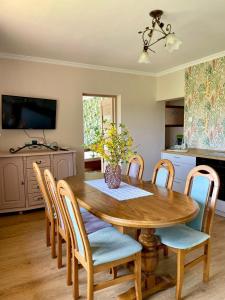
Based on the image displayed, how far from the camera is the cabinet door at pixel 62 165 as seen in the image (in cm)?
382

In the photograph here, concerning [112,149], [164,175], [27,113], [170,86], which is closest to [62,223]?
[112,149]

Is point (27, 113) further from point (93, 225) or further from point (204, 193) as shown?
point (204, 193)

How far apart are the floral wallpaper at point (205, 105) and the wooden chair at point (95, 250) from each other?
2.94m

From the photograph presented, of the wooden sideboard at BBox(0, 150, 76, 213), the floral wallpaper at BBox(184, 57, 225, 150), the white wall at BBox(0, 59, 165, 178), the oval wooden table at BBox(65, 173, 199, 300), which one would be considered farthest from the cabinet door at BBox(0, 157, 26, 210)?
the floral wallpaper at BBox(184, 57, 225, 150)

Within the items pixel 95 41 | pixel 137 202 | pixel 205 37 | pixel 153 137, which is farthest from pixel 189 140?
pixel 137 202

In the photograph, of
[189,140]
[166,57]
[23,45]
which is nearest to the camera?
[23,45]

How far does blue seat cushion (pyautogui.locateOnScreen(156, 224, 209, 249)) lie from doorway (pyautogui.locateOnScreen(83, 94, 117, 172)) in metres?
3.38

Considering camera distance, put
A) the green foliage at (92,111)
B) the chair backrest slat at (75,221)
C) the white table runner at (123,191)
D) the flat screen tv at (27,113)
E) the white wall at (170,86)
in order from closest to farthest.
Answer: the chair backrest slat at (75,221)
the white table runner at (123,191)
the flat screen tv at (27,113)
the white wall at (170,86)
the green foliage at (92,111)

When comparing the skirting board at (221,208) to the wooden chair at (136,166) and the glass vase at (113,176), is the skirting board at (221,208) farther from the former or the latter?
the glass vase at (113,176)

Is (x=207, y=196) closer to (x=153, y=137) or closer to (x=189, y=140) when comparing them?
(x=189, y=140)

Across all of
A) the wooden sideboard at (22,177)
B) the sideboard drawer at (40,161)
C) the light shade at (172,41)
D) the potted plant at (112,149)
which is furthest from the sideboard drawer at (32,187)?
the light shade at (172,41)

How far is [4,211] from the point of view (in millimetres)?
3523

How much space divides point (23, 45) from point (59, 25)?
3.08 feet

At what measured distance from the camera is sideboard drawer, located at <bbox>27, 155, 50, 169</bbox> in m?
3.62
